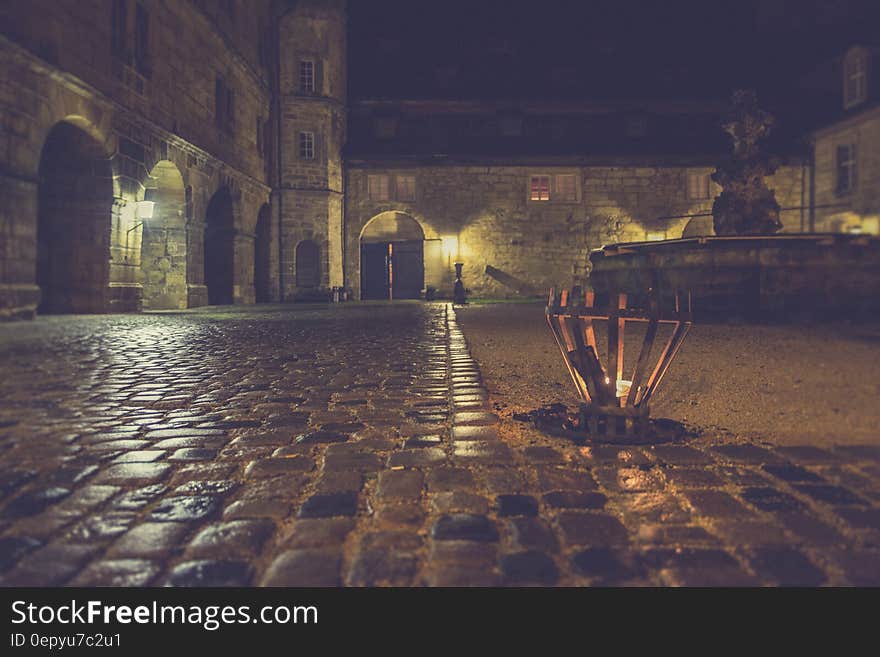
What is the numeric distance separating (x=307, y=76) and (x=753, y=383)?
75.5 feet

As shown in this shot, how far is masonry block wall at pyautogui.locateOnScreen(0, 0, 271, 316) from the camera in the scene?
10.7 metres

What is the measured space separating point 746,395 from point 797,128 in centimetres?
2621

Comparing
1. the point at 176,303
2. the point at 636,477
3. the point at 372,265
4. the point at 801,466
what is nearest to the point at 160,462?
the point at 636,477

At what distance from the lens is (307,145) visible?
24.2 metres

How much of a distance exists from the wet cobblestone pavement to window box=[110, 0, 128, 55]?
11.4 metres

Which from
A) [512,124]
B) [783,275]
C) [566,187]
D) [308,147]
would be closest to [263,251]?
[308,147]

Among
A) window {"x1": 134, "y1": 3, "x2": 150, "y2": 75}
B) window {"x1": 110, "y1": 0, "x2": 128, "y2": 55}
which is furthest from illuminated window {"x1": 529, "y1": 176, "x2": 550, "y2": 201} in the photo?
window {"x1": 110, "y1": 0, "x2": 128, "y2": 55}

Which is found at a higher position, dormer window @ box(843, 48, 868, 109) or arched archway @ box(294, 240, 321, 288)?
dormer window @ box(843, 48, 868, 109)

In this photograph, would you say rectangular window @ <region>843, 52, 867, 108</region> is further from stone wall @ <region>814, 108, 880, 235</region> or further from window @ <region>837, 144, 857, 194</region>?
window @ <region>837, 144, 857, 194</region>

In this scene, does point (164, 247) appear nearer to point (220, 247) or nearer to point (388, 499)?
point (220, 247)

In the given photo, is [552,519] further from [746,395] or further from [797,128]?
[797,128]

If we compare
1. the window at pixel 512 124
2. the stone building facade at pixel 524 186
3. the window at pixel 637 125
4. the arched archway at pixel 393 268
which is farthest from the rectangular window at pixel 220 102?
the window at pixel 637 125

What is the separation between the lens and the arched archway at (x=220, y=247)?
2005 centimetres

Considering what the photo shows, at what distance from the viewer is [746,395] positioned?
14.9 feet
